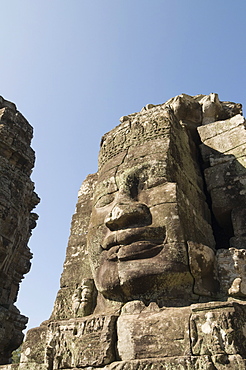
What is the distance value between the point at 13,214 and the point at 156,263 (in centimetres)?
367

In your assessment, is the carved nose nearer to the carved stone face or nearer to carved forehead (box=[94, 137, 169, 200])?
the carved stone face

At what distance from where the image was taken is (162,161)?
4.32m

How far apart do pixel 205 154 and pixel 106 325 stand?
3.05 m

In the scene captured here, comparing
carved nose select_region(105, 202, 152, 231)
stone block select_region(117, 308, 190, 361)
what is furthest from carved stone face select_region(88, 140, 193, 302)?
stone block select_region(117, 308, 190, 361)

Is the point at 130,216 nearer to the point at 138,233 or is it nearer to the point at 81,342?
the point at 138,233

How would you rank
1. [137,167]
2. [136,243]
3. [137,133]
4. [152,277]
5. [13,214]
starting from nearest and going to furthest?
[152,277], [136,243], [137,167], [137,133], [13,214]

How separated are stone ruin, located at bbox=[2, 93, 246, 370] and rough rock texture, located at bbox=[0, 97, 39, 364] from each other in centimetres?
154

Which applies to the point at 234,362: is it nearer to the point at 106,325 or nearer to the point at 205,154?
the point at 106,325

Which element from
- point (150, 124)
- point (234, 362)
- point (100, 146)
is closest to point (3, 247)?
point (100, 146)

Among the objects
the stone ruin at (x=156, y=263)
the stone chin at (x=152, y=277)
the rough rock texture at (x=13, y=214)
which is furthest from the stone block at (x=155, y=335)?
the rough rock texture at (x=13, y=214)

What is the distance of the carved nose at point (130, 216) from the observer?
396cm

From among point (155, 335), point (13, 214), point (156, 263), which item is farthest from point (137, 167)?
point (13, 214)

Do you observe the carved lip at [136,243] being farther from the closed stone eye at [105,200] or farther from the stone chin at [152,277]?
the closed stone eye at [105,200]

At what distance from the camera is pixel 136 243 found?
3764mm
